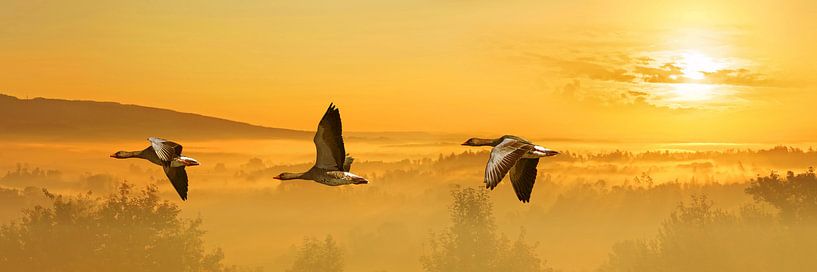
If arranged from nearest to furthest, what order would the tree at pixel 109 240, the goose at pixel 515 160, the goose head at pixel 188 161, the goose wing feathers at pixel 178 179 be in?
the goose at pixel 515 160, the goose head at pixel 188 161, the goose wing feathers at pixel 178 179, the tree at pixel 109 240

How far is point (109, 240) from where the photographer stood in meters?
73.3

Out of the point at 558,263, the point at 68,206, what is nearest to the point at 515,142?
the point at 68,206

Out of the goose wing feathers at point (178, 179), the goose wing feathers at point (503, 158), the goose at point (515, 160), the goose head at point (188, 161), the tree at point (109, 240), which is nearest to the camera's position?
the goose wing feathers at point (503, 158)

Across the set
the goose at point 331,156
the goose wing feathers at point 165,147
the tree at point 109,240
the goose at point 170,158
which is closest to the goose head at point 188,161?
the goose at point 170,158

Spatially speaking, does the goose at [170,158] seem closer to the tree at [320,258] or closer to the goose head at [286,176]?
the goose head at [286,176]

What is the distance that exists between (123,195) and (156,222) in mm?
3420

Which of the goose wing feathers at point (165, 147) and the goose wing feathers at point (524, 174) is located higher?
the goose wing feathers at point (165, 147)

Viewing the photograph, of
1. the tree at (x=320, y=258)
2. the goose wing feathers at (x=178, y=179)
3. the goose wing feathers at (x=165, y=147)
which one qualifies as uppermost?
the goose wing feathers at (x=165, y=147)

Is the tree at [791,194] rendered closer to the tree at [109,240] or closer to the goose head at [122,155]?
the tree at [109,240]

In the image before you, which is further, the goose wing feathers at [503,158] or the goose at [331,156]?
the goose at [331,156]

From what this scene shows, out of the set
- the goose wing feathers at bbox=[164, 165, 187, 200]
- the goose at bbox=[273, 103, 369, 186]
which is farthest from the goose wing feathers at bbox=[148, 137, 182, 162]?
the goose at bbox=[273, 103, 369, 186]

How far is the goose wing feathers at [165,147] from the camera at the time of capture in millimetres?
23539

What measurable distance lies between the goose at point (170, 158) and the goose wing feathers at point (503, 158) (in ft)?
22.5

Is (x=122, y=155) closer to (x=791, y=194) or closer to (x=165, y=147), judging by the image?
(x=165, y=147)
